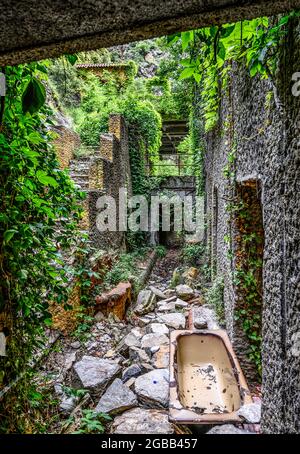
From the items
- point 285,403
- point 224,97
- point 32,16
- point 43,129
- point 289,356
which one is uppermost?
point 224,97

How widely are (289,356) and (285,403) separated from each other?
0.35 metres

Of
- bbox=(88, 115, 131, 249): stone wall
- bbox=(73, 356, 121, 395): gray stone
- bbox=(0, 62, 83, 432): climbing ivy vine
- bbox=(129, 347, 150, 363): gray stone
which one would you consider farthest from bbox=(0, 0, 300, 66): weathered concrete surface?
bbox=(88, 115, 131, 249): stone wall

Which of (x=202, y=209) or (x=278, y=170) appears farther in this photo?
(x=202, y=209)

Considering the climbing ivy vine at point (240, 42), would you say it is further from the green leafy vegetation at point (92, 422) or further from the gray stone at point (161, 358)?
the gray stone at point (161, 358)

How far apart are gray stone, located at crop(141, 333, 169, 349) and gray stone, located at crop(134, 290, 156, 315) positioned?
1170 millimetres

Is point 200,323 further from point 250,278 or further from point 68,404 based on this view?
point 68,404

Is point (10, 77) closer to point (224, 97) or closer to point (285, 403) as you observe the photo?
point (285, 403)

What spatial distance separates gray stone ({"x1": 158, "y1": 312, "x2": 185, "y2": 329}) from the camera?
5719mm

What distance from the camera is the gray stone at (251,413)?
8.74 feet

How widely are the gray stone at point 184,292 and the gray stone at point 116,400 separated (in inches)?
137

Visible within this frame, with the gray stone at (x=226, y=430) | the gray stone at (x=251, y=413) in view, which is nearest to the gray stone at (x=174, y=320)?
the gray stone at (x=251, y=413)

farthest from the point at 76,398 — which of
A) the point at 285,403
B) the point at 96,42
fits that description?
the point at 96,42

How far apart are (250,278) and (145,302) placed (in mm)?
3423

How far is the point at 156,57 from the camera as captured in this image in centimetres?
2406
